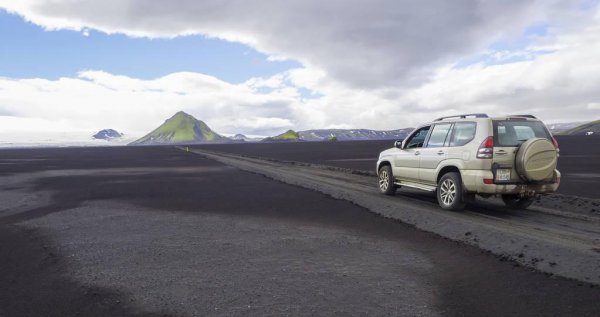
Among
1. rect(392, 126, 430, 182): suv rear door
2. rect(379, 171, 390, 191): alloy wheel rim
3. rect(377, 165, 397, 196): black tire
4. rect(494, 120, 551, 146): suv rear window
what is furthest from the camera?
rect(379, 171, 390, 191): alloy wheel rim

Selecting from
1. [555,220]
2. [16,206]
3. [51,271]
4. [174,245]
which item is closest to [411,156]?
[555,220]

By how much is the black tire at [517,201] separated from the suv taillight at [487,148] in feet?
5.63

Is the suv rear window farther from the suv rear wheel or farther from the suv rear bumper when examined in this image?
the suv rear wheel

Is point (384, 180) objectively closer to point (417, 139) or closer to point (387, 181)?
point (387, 181)

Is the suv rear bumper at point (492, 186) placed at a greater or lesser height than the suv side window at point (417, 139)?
lesser

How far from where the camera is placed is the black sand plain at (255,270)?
13.8 ft

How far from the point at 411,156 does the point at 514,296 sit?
21.8 feet

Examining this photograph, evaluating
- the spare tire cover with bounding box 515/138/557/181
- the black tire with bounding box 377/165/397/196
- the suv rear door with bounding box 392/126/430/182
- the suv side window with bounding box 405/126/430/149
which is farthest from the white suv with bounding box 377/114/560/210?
the black tire with bounding box 377/165/397/196

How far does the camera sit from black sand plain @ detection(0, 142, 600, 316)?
4191 mm

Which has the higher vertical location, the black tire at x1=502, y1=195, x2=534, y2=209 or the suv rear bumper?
the suv rear bumper

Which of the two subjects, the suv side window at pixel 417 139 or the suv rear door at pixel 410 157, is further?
the suv side window at pixel 417 139

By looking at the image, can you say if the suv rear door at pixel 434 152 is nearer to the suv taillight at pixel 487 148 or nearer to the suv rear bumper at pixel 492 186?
the suv rear bumper at pixel 492 186

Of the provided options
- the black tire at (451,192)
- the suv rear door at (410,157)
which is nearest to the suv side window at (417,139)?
the suv rear door at (410,157)

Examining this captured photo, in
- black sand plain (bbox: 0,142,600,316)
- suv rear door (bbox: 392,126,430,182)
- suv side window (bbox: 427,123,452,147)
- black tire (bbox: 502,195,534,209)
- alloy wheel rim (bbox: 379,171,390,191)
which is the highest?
suv side window (bbox: 427,123,452,147)
